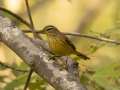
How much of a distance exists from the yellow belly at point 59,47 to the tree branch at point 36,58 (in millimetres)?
144

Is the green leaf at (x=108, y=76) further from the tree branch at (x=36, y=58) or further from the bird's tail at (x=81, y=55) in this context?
the tree branch at (x=36, y=58)

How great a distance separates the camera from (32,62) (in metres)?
1.41

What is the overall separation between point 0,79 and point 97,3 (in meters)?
3.34

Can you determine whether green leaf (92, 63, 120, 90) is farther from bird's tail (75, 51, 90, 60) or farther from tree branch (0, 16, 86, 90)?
tree branch (0, 16, 86, 90)

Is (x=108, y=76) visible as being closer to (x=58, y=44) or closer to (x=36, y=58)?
(x=58, y=44)

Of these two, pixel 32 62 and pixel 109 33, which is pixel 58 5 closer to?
pixel 109 33

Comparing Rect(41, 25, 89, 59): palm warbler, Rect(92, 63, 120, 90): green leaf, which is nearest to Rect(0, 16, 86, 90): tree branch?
Rect(41, 25, 89, 59): palm warbler

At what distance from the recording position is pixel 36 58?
1.42 meters

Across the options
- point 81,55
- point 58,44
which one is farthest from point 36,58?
point 81,55

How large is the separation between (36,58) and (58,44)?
24cm

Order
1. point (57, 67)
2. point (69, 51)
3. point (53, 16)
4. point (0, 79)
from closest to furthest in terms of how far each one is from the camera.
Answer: point (57, 67)
point (69, 51)
point (0, 79)
point (53, 16)

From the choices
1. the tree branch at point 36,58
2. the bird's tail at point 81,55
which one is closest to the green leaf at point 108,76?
the bird's tail at point 81,55

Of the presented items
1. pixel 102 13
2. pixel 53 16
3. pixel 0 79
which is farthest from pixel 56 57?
pixel 53 16

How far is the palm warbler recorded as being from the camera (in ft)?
5.41
